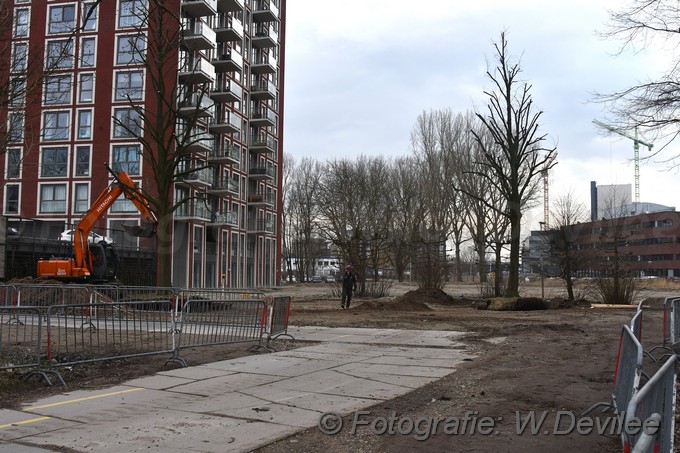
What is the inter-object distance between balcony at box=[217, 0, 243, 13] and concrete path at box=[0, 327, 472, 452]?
2125 inches

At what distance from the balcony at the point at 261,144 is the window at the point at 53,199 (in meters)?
21.5

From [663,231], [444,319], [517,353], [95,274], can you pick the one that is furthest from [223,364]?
[663,231]

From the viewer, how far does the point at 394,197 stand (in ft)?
224

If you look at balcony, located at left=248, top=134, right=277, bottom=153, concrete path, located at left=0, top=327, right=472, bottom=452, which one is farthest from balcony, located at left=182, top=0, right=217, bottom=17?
concrete path, located at left=0, top=327, right=472, bottom=452

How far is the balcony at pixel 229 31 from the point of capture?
58938 millimetres

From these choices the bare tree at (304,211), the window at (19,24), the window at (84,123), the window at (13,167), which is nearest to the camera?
the window at (19,24)

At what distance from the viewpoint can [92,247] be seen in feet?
89.1

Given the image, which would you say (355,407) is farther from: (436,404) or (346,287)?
(346,287)

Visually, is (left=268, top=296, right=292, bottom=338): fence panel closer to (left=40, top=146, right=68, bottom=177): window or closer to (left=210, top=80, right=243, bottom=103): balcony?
(left=40, top=146, right=68, bottom=177): window

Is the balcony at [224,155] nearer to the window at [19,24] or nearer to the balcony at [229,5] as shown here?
the balcony at [229,5]

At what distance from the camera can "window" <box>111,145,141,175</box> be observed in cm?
5087

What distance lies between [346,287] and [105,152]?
111ft

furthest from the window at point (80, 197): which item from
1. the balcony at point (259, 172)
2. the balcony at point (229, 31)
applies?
the balcony at point (229, 31)

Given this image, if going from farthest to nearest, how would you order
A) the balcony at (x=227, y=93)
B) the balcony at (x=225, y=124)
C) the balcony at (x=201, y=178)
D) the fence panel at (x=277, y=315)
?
1. the balcony at (x=227, y=93)
2. the balcony at (x=225, y=124)
3. the balcony at (x=201, y=178)
4. the fence panel at (x=277, y=315)
